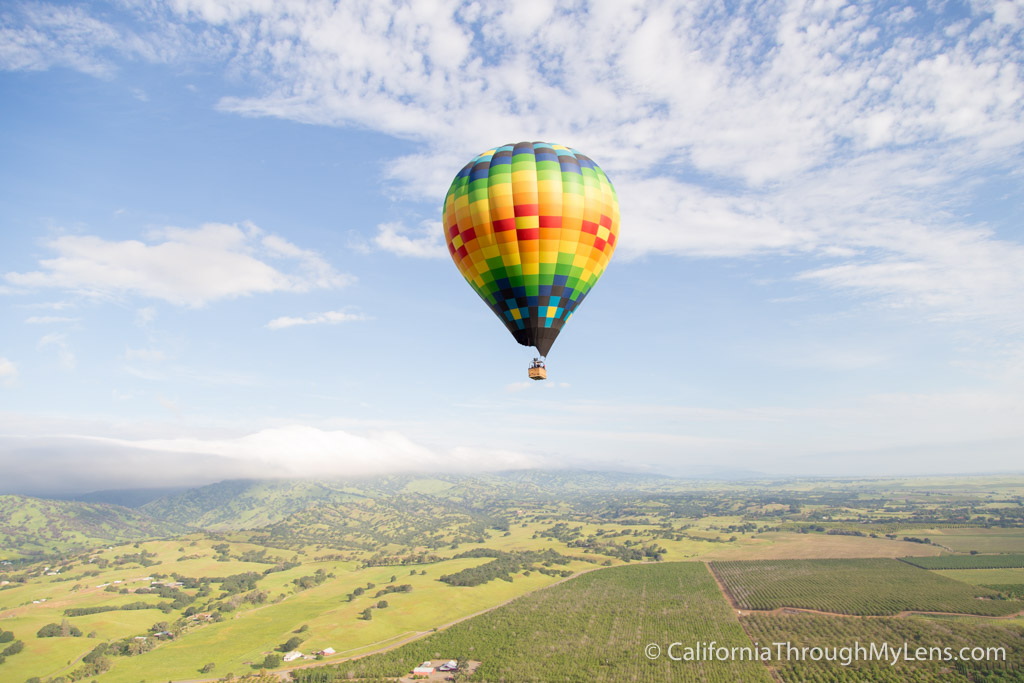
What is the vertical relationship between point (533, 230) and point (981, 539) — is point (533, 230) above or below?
above

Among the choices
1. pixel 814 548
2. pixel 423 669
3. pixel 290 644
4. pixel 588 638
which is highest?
pixel 814 548

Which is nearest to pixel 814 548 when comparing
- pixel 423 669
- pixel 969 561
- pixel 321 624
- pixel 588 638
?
pixel 969 561

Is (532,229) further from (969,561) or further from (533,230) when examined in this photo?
(969,561)

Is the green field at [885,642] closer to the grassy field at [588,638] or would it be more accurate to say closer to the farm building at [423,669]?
the grassy field at [588,638]

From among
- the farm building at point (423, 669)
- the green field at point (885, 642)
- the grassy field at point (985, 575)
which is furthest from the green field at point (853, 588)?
the farm building at point (423, 669)

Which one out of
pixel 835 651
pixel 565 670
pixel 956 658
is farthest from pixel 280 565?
pixel 956 658
